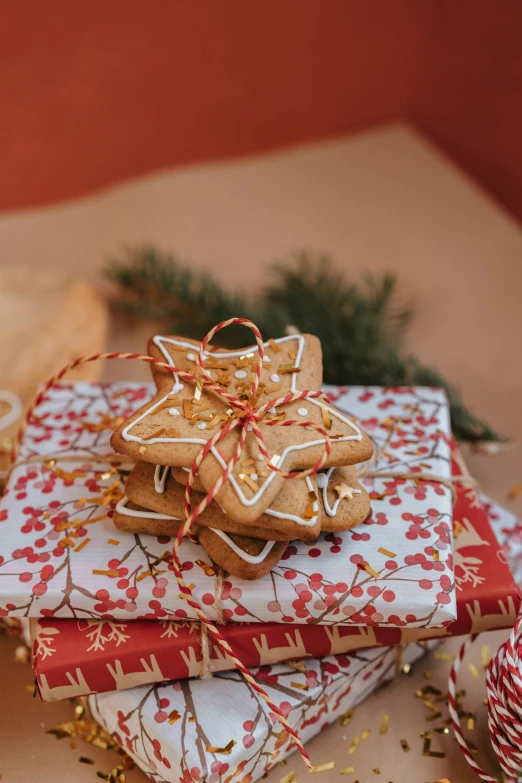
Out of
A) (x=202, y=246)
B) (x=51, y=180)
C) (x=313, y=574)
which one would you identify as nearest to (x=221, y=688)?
(x=313, y=574)

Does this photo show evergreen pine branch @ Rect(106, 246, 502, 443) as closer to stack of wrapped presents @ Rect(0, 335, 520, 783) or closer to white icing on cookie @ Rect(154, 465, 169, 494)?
stack of wrapped presents @ Rect(0, 335, 520, 783)

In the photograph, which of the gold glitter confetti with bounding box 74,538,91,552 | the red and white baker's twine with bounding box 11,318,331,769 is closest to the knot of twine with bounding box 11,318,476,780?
the red and white baker's twine with bounding box 11,318,331,769

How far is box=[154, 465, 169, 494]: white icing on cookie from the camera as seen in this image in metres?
0.82

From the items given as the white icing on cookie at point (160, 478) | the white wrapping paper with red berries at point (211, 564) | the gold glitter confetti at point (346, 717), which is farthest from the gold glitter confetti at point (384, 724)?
the white icing on cookie at point (160, 478)

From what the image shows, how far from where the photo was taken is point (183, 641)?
2.65ft

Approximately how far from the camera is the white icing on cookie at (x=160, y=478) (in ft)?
2.68

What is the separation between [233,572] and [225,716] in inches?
6.1

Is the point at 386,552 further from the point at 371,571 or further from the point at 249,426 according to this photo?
the point at 249,426

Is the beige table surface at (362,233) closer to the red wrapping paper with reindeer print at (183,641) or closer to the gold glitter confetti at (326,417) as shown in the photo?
the red wrapping paper with reindeer print at (183,641)

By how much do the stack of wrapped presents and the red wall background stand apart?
1.03 metres

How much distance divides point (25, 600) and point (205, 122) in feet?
4.33

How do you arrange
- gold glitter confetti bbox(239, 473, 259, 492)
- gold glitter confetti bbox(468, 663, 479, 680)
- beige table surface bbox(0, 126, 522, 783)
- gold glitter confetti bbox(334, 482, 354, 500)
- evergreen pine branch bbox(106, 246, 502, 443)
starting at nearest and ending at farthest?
gold glitter confetti bbox(239, 473, 259, 492), gold glitter confetti bbox(334, 482, 354, 500), gold glitter confetti bbox(468, 663, 479, 680), evergreen pine branch bbox(106, 246, 502, 443), beige table surface bbox(0, 126, 522, 783)

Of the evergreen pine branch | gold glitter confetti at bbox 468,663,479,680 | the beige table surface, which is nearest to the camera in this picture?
gold glitter confetti at bbox 468,663,479,680

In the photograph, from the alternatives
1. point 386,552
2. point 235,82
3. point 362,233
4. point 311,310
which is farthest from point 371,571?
point 235,82
